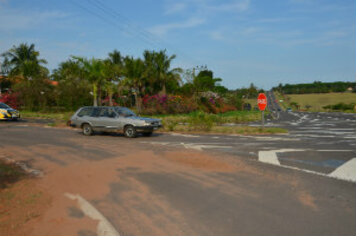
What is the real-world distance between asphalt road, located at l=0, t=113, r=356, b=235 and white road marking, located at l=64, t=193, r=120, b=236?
0.22 feet

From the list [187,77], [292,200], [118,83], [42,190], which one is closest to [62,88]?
[118,83]

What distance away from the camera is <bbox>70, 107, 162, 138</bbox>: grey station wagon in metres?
14.4

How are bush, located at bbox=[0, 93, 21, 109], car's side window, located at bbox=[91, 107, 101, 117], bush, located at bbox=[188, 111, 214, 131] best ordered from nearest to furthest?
1. car's side window, located at bbox=[91, 107, 101, 117]
2. bush, located at bbox=[188, 111, 214, 131]
3. bush, located at bbox=[0, 93, 21, 109]

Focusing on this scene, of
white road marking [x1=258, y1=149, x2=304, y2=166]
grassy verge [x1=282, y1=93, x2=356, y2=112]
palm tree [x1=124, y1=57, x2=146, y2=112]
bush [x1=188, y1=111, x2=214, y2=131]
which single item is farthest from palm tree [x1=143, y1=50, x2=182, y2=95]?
grassy verge [x1=282, y1=93, x2=356, y2=112]

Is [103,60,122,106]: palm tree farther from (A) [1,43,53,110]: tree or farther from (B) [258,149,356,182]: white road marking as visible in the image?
(B) [258,149,356,182]: white road marking

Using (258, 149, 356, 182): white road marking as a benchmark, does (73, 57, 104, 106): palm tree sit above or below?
above

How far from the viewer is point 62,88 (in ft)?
110

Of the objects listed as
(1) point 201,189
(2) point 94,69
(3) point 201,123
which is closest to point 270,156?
(1) point 201,189

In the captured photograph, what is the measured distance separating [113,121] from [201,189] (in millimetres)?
9761

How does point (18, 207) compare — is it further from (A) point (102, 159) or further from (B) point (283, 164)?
(B) point (283, 164)

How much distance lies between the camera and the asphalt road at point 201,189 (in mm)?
4141

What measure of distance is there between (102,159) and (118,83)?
1033 inches

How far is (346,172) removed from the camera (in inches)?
284

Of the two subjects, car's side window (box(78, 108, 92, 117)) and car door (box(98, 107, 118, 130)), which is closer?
car door (box(98, 107, 118, 130))
